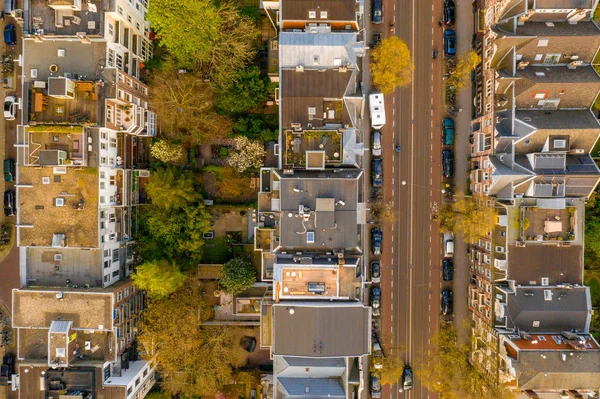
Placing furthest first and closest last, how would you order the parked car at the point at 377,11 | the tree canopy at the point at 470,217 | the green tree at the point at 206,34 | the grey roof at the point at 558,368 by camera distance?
the parked car at the point at 377,11
the tree canopy at the point at 470,217
the green tree at the point at 206,34
the grey roof at the point at 558,368

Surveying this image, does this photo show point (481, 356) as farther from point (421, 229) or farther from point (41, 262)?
point (41, 262)

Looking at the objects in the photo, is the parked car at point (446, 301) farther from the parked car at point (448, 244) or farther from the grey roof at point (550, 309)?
the grey roof at point (550, 309)

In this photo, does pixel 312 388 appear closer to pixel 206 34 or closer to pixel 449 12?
pixel 206 34

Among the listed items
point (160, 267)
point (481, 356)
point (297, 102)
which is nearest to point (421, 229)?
point (481, 356)

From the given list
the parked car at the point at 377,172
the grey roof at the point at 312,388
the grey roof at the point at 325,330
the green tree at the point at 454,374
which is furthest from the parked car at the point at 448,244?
the grey roof at the point at 312,388

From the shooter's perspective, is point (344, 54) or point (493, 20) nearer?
point (344, 54)

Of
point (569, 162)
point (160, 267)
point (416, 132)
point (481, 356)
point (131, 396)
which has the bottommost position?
point (131, 396)

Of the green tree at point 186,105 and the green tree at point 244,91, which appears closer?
the green tree at point 186,105
